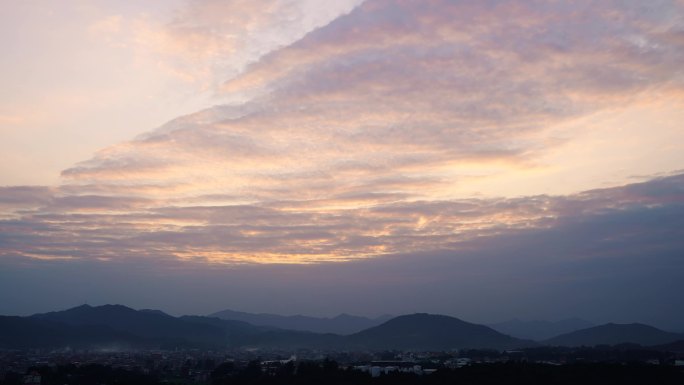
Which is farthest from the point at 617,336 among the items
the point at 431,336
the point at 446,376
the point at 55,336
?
the point at 55,336

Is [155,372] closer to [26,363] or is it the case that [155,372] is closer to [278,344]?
[26,363]

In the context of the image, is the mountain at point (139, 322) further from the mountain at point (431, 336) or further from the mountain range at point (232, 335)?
the mountain at point (431, 336)

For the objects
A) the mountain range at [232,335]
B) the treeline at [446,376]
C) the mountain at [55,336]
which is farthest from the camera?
the mountain range at [232,335]

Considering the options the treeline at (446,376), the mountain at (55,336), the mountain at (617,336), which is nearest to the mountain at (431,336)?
the mountain at (617,336)

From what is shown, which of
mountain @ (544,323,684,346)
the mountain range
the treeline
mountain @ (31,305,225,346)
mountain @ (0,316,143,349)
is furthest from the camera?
mountain @ (31,305,225,346)

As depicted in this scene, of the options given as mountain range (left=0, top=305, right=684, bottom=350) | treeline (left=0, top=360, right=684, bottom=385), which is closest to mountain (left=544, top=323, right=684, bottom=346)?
mountain range (left=0, top=305, right=684, bottom=350)

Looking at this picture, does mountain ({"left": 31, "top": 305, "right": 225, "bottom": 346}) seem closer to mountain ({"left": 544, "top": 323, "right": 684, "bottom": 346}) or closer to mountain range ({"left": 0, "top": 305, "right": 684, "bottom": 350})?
mountain range ({"left": 0, "top": 305, "right": 684, "bottom": 350})
